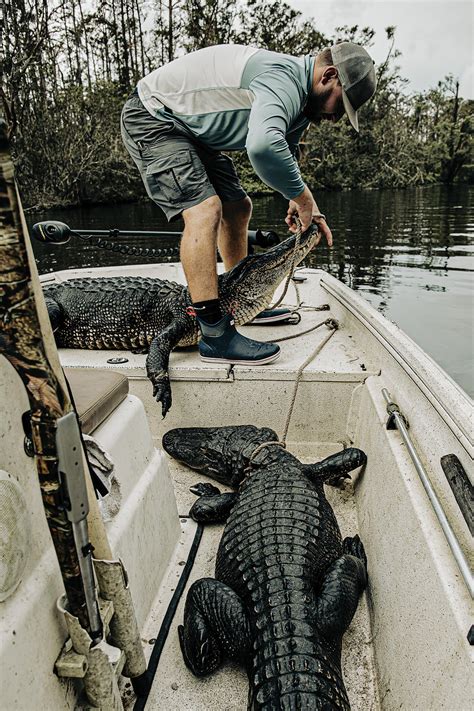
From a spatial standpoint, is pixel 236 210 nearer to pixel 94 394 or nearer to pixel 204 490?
pixel 204 490

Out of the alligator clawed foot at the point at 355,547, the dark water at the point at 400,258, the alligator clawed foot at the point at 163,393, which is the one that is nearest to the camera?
the alligator clawed foot at the point at 355,547

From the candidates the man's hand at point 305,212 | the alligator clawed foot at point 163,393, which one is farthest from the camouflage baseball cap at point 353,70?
the alligator clawed foot at point 163,393

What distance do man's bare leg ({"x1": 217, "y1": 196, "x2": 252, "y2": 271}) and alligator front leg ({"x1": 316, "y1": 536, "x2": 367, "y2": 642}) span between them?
1.97 m

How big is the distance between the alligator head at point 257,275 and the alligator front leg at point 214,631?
162 centimetres

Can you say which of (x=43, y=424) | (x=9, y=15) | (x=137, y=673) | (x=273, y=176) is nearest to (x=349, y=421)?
(x=273, y=176)

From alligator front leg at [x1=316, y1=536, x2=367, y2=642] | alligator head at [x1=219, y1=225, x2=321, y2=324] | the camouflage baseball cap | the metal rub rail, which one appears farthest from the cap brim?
alligator front leg at [x1=316, y1=536, x2=367, y2=642]

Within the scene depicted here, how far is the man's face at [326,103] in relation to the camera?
2098 mm

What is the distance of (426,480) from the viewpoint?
1316 mm

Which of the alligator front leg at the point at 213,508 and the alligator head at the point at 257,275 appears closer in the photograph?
the alligator front leg at the point at 213,508

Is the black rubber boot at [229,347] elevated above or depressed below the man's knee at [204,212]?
below

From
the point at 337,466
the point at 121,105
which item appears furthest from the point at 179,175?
the point at 121,105

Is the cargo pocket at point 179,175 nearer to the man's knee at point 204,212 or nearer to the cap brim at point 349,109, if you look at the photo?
the man's knee at point 204,212

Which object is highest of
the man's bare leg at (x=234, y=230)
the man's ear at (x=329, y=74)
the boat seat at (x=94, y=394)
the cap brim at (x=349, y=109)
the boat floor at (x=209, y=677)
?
the man's ear at (x=329, y=74)

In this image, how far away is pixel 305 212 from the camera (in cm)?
242
